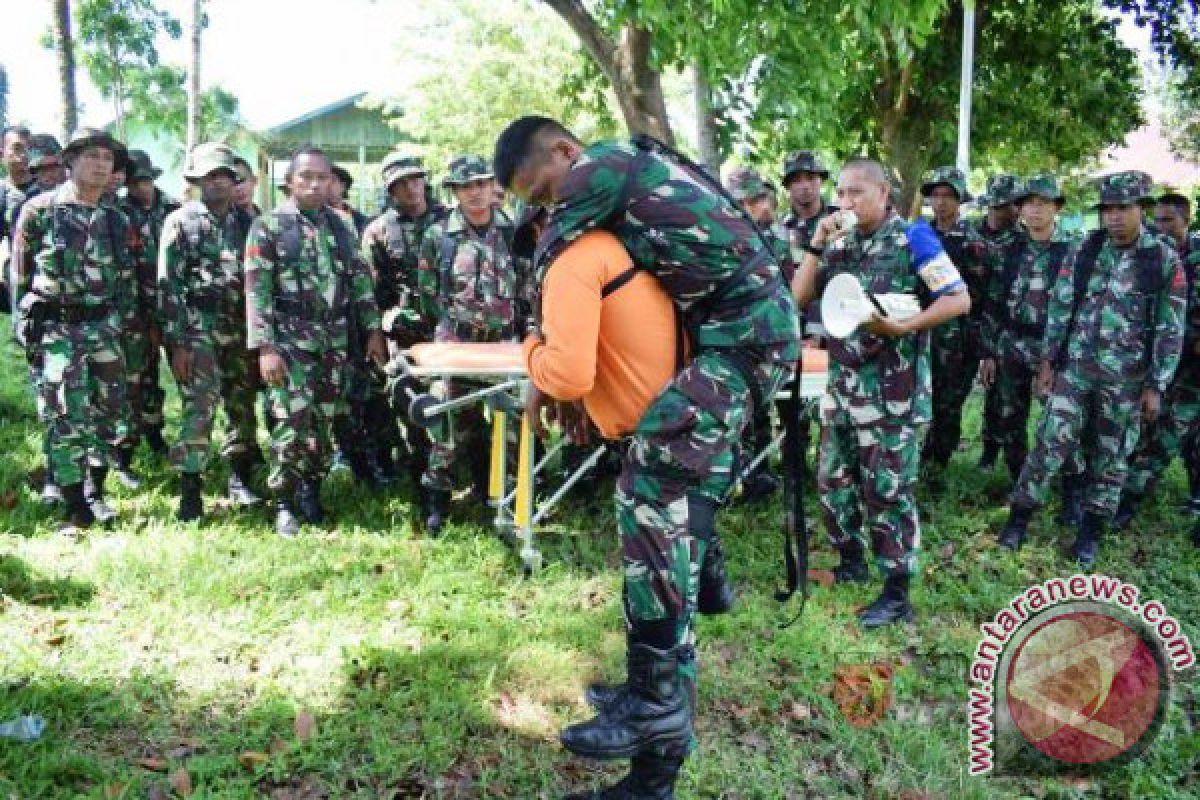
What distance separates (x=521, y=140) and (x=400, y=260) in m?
3.63

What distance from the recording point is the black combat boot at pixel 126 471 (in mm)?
6098

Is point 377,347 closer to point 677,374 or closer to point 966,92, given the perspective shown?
point 677,374

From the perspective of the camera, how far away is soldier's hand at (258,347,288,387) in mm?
5164

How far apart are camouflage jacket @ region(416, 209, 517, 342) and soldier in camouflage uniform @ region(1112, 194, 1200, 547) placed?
415 cm

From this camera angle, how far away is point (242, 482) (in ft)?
19.2

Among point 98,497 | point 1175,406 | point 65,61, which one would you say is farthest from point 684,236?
point 65,61

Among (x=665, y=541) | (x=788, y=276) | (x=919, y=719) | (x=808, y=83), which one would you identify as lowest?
(x=919, y=719)

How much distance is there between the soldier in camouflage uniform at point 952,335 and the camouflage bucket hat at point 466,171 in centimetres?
324

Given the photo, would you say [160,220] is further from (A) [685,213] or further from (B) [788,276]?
(A) [685,213]

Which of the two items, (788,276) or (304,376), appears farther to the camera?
(788,276)

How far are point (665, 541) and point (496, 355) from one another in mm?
2068

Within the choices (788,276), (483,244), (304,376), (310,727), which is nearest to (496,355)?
(483,244)

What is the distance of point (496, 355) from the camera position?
442 cm

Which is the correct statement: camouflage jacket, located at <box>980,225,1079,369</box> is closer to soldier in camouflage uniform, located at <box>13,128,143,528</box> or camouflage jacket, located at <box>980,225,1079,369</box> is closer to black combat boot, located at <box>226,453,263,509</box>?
black combat boot, located at <box>226,453,263,509</box>
